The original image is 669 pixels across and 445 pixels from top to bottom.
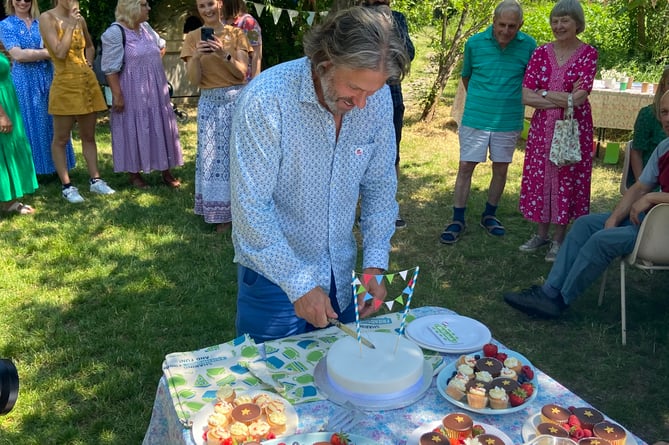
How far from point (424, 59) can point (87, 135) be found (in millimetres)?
8760

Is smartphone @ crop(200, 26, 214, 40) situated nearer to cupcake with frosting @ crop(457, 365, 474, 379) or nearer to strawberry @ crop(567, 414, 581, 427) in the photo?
cupcake with frosting @ crop(457, 365, 474, 379)

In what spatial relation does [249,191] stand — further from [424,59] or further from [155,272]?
[424,59]

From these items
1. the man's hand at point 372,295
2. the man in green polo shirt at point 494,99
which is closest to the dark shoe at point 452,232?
the man in green polo shirt at point 494,99

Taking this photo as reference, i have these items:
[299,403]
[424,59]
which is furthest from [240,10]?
[424,59]

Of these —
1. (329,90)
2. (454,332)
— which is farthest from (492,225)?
(329,90)

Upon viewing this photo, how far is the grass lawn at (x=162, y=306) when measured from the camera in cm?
318

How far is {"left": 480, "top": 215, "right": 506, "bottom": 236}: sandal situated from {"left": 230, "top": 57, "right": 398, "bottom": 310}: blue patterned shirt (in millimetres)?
3154

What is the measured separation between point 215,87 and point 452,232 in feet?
7.16

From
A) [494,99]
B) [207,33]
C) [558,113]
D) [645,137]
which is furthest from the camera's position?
[494,99]

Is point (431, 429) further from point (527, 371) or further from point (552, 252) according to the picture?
point (552, 252)

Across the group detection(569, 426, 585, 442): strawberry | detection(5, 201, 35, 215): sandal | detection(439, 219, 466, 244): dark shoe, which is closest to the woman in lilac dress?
detection(5, 201, 35, 215): sandal

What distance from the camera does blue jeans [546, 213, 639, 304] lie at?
3693mm

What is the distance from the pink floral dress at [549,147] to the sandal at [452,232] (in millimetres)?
631

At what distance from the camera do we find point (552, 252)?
484 cm
